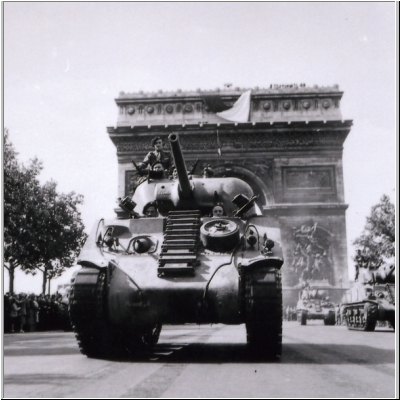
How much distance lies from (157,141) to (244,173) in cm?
2487

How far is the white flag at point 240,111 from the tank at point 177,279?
26552mm

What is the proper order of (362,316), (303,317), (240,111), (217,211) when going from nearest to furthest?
(217,211)
(362,316)
(303,317)
(240,111)

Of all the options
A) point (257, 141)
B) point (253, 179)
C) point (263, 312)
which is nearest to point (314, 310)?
point (253, 179)

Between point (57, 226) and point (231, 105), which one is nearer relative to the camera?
point (57, 226)

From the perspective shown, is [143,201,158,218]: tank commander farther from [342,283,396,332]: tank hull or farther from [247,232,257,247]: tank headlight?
[342,283,396,332]: tank hull

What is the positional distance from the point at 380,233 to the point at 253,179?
11249 mm

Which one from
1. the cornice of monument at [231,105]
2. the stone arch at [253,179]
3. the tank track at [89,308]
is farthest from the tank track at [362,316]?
the cornice of monument at [231,105]

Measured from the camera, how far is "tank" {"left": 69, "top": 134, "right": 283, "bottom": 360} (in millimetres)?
8383

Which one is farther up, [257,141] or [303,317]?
[257,141]

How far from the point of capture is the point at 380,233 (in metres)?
26.4

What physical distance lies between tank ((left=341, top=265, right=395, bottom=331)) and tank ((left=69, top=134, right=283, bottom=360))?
9.94 metres

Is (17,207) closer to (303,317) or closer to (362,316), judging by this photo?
(362,316)

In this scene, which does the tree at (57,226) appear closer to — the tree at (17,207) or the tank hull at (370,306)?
the tree at (17,207)

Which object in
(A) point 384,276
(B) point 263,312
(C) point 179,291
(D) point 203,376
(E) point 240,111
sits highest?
(E) point 240,111
